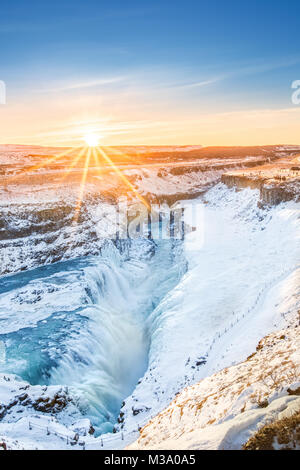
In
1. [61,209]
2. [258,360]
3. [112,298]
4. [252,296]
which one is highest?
[61,209]

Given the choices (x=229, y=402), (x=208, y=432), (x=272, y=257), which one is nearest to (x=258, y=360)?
(x=229, y=402)

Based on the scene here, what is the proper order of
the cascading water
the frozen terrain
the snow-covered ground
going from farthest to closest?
the cascading water
the snow-covered ground
the frozen terrain

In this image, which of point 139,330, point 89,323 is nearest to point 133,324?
point 139,330

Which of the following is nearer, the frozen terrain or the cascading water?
the frozen terrain

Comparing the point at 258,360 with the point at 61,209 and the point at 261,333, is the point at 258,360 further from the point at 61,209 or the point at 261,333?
the point at 61,209

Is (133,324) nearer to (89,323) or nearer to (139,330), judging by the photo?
(139,330)
